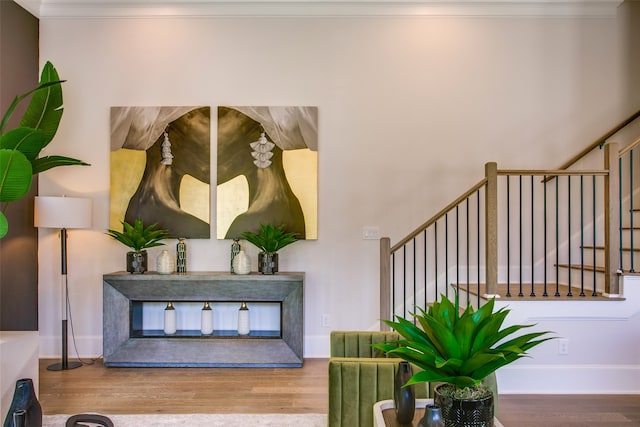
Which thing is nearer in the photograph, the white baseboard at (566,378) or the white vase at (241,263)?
the white baseboard at (566,378)

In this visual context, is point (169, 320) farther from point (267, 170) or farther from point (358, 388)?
point (358, 388)

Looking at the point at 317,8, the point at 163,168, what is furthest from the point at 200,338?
the point at 317,8

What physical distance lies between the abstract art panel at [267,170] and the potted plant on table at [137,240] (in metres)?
0.64

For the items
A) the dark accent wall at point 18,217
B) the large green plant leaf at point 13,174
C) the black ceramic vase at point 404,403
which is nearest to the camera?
the black ceramic vase at point 404,403

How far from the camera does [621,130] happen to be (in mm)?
4402

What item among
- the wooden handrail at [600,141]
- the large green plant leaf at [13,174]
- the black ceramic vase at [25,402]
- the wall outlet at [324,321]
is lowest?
the wall outlet at [324,321]

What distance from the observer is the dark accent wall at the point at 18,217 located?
156 inches

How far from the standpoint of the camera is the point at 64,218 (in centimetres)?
390

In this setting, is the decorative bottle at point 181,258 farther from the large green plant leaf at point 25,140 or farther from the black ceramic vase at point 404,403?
the black ceramic vase at point 404,403

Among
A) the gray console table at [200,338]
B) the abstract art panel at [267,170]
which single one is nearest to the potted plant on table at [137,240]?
the gray console table at [200,338]

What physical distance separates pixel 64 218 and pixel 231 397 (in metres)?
2.13

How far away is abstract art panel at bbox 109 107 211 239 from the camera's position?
4414 millimetres

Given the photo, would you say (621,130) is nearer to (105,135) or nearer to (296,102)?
(296,102)

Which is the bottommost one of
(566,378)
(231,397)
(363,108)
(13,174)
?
(231,397)
